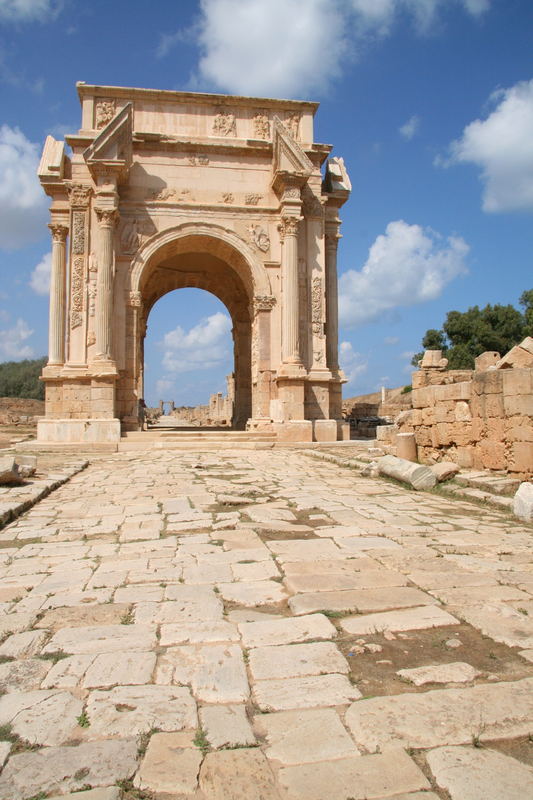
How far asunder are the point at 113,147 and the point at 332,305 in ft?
24.1

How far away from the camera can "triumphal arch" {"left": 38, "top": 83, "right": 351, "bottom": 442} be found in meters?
14.6

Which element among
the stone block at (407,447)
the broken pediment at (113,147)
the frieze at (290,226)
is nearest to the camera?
the stone block at (407,447)

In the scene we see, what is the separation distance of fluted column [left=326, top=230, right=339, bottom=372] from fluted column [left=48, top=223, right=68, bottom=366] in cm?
763

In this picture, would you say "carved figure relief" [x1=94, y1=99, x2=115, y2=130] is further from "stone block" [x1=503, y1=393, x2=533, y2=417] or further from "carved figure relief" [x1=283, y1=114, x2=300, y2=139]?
"stone block" [x1=503, y1=393, x2=533, y2=417]

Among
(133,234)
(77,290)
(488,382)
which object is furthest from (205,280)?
(488,382)

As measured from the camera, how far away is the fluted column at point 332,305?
16766 millimetres

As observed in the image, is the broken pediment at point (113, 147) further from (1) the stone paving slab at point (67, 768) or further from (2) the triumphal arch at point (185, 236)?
(1) the stone paving slab at point (67, 768)

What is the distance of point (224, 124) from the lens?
16.3 meters

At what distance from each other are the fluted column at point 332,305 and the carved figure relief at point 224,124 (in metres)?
4.08

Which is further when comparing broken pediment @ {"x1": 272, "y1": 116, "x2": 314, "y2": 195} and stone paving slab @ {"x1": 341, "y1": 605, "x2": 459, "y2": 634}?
broken pediment @ {"x1": 272, "y1": 116, "x2": 314, "y2": 195}

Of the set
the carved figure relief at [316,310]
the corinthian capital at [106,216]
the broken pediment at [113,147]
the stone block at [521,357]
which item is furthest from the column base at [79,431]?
the stone block at [521,357]

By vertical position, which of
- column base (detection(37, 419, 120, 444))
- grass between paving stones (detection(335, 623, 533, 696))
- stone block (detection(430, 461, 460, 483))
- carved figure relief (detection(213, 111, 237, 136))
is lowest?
grass between paving stones (detection(335, 623, 533, 696))

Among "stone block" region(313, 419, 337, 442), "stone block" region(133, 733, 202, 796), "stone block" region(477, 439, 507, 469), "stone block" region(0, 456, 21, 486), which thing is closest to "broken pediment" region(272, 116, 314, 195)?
"stone block" region(313, 419, 337, 442)

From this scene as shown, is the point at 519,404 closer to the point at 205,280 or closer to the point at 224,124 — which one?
the point at 224,124
